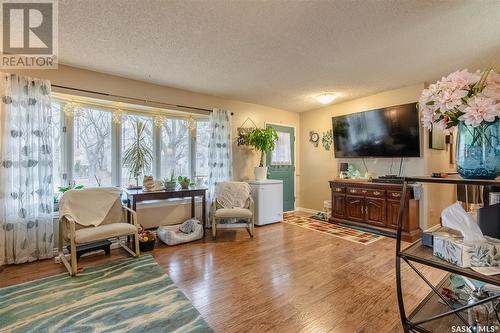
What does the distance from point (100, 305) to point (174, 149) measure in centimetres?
268

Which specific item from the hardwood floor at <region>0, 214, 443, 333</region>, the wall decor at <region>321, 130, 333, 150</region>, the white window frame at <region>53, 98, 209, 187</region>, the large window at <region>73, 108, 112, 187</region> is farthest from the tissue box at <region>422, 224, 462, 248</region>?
the wall decor at <region>321, 130, 333, 150</region>

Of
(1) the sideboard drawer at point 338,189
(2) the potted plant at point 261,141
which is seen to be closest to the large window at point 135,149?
(2) the potted plant at point 261,141

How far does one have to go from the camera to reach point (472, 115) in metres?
0.89

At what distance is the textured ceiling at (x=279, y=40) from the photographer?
1958 mm

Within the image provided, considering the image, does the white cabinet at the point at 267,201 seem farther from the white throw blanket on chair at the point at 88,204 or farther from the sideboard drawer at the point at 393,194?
the white throw blanket on chair at the point at 88,204

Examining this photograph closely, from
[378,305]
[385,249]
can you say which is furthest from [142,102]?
[385,249]

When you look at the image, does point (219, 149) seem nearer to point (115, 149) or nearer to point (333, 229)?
point (115, 149)

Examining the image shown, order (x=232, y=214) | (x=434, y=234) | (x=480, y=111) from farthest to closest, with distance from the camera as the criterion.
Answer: (x=232, y=214), (x=434, y=234), (x=480, y=111)

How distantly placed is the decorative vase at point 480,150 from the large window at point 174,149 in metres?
3.84

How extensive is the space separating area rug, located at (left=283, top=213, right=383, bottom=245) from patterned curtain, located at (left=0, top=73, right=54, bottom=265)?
3.79 m

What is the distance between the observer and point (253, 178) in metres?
5.01

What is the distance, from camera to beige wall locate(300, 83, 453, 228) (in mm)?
3826

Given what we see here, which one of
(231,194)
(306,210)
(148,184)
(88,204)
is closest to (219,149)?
(231,194)

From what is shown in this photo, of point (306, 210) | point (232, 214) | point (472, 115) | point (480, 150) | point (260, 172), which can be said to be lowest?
point (306, 210)
